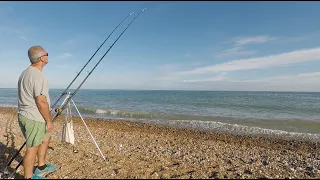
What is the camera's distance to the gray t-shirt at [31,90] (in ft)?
13.4

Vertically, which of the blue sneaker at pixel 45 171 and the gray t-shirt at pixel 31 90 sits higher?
the gray t-shirt at pixel 31 90

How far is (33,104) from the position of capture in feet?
13.9

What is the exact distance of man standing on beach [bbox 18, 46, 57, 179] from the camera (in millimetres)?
4102

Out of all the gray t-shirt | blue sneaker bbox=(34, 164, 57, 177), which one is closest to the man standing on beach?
the gray t-shirt

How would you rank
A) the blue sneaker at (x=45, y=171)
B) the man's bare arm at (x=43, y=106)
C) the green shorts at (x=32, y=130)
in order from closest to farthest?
the man's bare arm at (x=43, y=106) → the green shorts at (x=32, y=130) → the blue sneaker at (x=45, y=171)

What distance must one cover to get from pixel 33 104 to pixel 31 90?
0.28 metres

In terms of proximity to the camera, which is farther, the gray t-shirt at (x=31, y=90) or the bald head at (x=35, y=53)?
the bald head at (x=35, y=53)

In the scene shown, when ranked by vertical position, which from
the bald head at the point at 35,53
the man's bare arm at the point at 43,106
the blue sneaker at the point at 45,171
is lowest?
the blue sneaker at the point at 45,171

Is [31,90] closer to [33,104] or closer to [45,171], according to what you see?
[33,104]

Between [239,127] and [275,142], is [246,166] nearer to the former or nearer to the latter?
[275,142]

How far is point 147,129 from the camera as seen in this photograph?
1493cm

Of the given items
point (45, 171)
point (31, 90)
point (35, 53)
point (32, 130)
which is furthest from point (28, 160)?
point (35, 53)

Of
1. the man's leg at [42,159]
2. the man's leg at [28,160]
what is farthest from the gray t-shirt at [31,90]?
the man's leg at [42,159]

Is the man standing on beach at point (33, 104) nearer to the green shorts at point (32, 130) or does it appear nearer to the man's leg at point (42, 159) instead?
the green shorts at point (32, 130)
